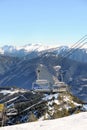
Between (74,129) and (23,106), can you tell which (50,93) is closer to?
(23,106)

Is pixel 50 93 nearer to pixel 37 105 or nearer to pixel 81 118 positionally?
pixel 37 105

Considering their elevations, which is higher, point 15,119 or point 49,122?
point 49,122

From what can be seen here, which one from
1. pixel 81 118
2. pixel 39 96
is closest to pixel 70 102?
pixel 39 96

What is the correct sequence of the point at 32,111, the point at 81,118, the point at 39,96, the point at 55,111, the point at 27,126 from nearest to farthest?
1. the point at 27,126
2. the point at 81,118
3. the point at 55,111
4. the point at 32,111
5. the point at 39,96

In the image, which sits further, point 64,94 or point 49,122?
point 64,94

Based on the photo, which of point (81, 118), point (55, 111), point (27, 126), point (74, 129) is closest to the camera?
point (74, 129)

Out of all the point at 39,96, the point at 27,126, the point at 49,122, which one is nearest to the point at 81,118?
the point at 49,122

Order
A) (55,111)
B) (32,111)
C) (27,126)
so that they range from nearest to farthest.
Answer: (27,126)
(55,111)
(32,111)

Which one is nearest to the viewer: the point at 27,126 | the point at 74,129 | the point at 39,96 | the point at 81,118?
the point at 74,129

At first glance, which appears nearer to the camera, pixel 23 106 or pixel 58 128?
pixel 58 128
